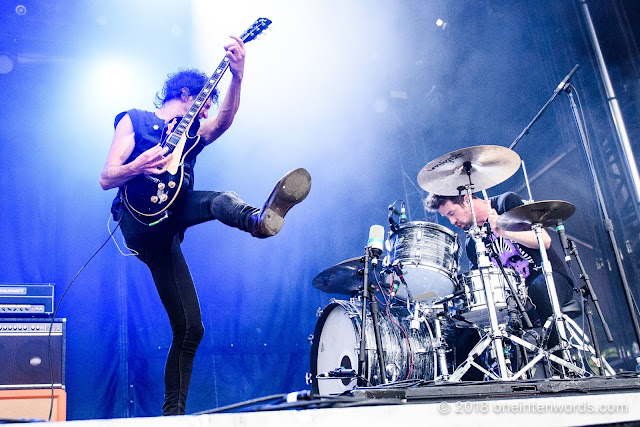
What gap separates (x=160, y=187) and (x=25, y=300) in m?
1.21

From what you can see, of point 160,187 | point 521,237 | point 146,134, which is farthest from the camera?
point 521,237

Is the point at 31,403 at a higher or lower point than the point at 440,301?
lower

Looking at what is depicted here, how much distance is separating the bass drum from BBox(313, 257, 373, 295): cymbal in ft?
0.59

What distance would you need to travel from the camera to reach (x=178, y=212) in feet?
8.61

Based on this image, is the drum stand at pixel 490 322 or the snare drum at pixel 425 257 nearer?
the drum stand at pixel 490 322

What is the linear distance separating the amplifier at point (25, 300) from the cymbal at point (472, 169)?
2414mm

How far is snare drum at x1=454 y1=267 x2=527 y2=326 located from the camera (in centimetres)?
339

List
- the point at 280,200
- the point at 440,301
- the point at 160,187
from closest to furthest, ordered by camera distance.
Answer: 1. the point at 280,200
2. the point at 160,187
3. the point at 440,301

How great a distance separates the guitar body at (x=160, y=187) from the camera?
261 centimetres

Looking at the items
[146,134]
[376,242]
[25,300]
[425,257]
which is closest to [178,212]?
[146,134]

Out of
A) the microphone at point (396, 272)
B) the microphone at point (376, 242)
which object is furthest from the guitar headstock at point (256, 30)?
the microphone at point (396, 272)

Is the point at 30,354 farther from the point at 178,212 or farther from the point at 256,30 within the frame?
the point at 256,30

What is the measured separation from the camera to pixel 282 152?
4.91 m

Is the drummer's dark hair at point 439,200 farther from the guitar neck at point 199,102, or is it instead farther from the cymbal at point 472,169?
the guitar neck at point 199,102
